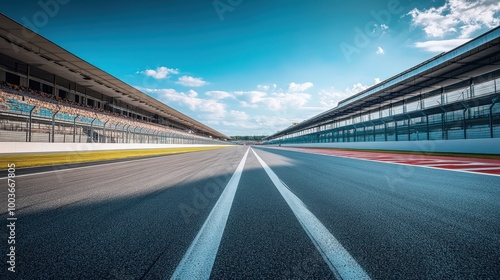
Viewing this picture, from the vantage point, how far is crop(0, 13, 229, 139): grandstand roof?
1517 cm

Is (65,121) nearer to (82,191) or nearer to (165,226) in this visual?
(82,191)

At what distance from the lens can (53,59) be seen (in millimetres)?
19812

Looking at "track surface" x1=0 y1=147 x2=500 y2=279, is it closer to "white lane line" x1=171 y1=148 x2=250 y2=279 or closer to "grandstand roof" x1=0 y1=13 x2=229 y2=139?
"white lane line" x1=171 y1=148 x2=250 y2=279

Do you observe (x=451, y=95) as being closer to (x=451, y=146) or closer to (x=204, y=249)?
(x=451, y=146)

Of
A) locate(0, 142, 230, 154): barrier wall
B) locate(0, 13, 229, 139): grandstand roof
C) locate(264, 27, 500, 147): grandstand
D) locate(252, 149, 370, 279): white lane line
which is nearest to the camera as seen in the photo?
locate(252, 149, 370, 279): white lane line

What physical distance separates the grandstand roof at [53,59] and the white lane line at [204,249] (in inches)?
804

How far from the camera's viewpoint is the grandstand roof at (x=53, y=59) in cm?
1517

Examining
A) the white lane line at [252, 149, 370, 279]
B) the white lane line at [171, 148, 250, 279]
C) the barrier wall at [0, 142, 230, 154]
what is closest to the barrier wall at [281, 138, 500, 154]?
the white lane line at [252, 149, 370, 279]

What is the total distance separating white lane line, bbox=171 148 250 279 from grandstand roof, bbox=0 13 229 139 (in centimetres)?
2041

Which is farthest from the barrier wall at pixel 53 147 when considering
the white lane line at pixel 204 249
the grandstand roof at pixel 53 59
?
the white lane line at pixel 204 249

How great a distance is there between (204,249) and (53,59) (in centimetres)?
2789

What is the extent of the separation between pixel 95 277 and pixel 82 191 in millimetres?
3128

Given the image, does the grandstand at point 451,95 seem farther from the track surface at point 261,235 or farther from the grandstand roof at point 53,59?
the grandstand roof at point 53,59

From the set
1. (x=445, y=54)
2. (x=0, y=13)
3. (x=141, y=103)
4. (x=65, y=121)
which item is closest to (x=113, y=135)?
(x=65, y=121)
